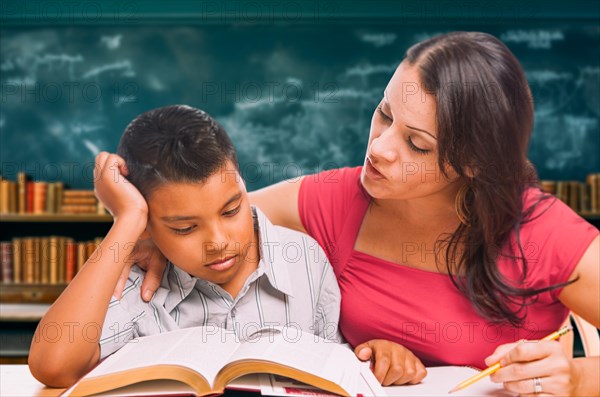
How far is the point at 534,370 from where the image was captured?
991mm

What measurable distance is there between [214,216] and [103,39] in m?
3.95

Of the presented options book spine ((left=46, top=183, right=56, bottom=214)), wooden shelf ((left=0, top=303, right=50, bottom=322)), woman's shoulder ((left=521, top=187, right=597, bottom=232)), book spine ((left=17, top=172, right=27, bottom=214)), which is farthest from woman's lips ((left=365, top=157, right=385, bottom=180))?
book spine ((left=17, top=172, right=27, bottom=214))

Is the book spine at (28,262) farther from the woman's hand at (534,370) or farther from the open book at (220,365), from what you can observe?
the woman's hand at (534,370)

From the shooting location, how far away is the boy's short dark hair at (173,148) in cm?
121

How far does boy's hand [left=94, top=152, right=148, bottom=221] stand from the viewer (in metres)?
1.16

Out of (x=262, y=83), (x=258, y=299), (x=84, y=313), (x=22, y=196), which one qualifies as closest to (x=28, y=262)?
(x=22, y=196)

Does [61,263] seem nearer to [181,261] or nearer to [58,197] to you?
[58,197]

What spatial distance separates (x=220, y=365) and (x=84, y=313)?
272 mm

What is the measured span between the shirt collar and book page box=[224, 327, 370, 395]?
0.20 meters

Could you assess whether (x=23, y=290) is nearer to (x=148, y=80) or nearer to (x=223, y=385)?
(x=148, y=80)

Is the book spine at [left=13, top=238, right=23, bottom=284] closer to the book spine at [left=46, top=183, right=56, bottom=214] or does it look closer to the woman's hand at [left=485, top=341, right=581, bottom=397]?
the book spine at [left=46, top=183, right=56, bottom=214]

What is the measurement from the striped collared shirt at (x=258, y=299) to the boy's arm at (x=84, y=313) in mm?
95

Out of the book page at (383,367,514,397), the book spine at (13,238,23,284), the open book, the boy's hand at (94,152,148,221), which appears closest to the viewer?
the open book

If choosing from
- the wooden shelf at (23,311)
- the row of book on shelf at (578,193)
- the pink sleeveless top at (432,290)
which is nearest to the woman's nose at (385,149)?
the pink sleeveless top at (432,290)
